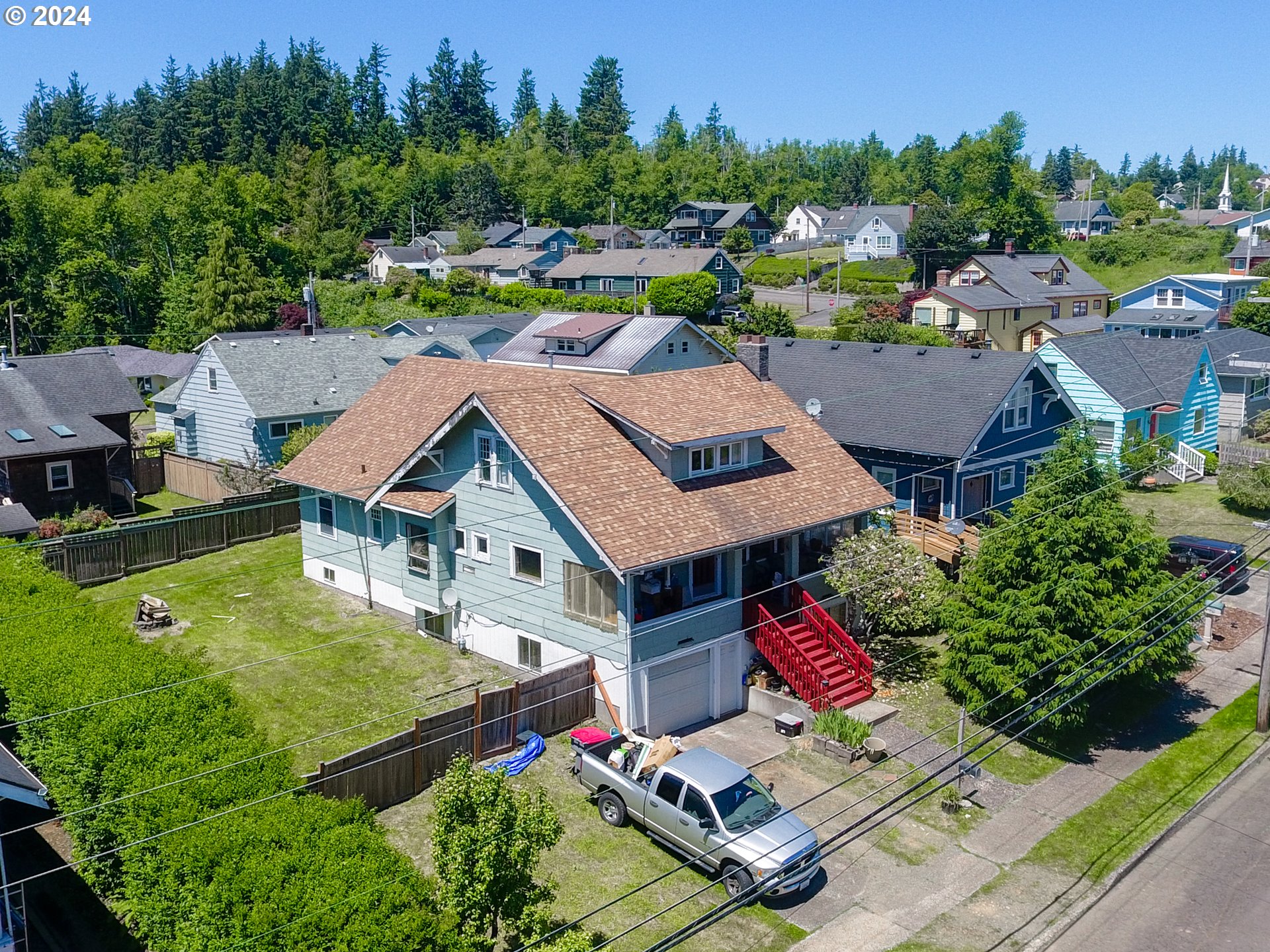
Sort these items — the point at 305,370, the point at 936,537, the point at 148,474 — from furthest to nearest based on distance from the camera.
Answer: the point at 305,370 → the point at 148,474 → the point at 936,537

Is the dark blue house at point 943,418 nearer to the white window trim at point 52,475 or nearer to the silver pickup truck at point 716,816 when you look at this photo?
the silver pickup truck at point 716,816

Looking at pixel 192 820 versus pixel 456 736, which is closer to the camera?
pixel 192 820

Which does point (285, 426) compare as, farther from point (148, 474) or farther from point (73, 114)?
point (73, 114)

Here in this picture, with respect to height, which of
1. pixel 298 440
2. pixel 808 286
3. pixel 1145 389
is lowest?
pixel 298 440

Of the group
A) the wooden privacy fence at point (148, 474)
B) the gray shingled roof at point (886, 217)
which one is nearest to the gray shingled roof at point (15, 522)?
the wooden privacy fence at point (148, 474)

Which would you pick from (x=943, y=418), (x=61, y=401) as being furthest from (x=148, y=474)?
(x=943, y=418)

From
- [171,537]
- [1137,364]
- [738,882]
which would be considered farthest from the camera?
[1137,364]

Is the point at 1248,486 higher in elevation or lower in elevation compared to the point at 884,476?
lower

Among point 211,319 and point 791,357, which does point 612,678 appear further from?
point 211,319
